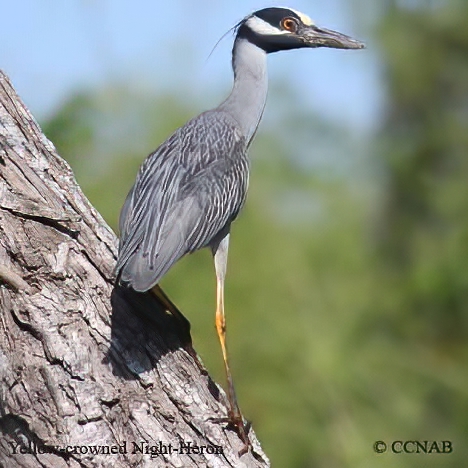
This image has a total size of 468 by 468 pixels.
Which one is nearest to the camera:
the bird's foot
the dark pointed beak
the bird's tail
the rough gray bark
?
the rough gray bark

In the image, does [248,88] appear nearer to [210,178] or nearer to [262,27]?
[262,27]

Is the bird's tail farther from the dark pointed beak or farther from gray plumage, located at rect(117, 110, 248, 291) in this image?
the dark pointed beak

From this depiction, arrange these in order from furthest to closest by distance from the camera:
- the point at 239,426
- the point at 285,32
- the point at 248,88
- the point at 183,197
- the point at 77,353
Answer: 1. the point at 285,32
2. the point at 248,88
3. the point at 183,197
4. the point at 239,426
5. the point at 77,353

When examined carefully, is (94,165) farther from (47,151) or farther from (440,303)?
(440,303)

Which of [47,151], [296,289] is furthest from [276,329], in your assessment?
[47,151]

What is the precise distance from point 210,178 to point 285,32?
40.1 inches

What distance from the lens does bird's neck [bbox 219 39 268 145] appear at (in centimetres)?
436

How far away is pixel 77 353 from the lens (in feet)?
9.96

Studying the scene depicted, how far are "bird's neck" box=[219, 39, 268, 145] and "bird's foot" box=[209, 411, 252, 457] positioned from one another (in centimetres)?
149

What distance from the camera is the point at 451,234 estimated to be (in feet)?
33.6

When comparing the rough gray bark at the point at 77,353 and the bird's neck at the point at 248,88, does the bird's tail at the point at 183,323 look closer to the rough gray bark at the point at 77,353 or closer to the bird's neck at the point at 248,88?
the rough gray bark at the point at 77,353

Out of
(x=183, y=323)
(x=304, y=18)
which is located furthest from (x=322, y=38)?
(x=183, y=323)

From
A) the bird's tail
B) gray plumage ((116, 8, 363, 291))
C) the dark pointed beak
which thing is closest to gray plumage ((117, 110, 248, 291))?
gray plumage ((116, 8, 363, 291))

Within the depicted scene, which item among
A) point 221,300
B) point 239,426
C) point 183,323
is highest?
point 183,323
